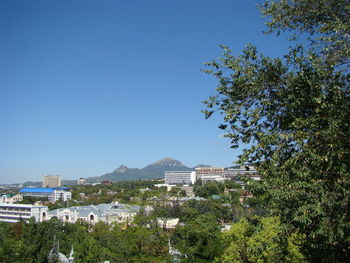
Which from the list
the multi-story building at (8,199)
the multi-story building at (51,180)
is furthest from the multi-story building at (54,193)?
the multi-story building at (51,180)

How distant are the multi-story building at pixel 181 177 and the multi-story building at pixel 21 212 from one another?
10401 cm

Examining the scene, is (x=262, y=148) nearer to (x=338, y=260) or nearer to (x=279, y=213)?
(x=279, y=213)

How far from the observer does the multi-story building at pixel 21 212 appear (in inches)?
2240

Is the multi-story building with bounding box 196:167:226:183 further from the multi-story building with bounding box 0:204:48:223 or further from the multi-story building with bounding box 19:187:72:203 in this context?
the multi-story building with bounding box 0:204:48:223

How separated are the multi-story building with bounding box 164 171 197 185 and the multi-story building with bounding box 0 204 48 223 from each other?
104009 millimetres

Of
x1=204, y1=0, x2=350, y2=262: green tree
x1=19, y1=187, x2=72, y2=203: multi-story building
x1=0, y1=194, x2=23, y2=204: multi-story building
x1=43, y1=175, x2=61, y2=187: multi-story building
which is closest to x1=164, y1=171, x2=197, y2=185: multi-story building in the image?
x1=19, y1=187, x2=72, y2=203: multi-story building

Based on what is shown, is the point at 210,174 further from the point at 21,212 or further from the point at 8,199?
the point at 21,212

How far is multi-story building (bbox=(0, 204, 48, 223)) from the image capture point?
56906 mm

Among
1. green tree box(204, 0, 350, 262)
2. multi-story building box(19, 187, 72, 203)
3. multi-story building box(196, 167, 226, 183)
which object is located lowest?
multi-story building box(19, 187, 72, 203)

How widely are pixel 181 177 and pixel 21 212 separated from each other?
365 ft

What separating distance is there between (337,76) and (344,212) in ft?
6.77

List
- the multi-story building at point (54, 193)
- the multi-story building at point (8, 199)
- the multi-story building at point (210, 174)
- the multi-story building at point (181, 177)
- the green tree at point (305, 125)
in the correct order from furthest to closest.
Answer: the multi-story building at point (181, 177) → the multi-story building at point (210, 174) → the multi-story building at point (54, 193) → the multi-story building at point (8, 199) → the green tree at point (305, 125)

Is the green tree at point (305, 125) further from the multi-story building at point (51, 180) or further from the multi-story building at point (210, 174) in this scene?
the multi-story building at point (51, 180)

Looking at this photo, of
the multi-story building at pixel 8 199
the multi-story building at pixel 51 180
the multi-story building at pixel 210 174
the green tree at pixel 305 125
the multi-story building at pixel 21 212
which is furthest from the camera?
the multi-story building at pixel 51 180
